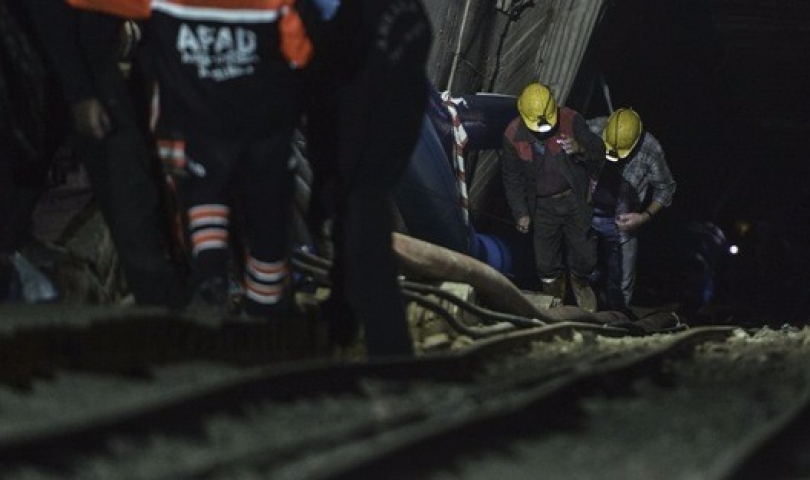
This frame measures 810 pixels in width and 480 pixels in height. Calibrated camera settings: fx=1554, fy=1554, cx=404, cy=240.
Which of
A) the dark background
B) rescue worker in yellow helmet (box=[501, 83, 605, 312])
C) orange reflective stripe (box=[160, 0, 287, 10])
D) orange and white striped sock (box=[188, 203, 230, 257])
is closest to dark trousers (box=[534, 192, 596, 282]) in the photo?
rescue worker in yellow helmet (box=[501, 83, 605, 312])

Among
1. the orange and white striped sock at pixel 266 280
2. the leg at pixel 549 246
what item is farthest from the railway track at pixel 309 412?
the leg at pixel 549 246

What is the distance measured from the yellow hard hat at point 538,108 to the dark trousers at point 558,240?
644 millimetres

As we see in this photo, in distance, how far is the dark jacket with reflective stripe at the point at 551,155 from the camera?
12797 millimetres

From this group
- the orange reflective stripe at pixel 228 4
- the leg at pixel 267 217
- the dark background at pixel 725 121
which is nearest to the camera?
the orange reflective stripe at pixel 228 4

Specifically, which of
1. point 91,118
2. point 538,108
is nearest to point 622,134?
point 538,108

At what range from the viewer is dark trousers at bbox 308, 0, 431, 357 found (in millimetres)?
5914

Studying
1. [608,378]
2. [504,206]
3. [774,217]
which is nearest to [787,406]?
[608,378]

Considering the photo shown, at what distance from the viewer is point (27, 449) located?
3490 millimetres

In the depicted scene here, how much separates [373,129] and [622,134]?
313 inches

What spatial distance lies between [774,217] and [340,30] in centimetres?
1624

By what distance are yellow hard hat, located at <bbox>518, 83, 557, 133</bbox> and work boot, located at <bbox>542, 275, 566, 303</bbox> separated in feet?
4.20

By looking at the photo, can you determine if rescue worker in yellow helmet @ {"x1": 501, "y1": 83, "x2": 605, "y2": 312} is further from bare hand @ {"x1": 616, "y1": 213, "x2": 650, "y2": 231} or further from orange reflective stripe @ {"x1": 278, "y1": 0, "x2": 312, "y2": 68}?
orange reflective stripe @ {"x1": 278, "y1": 0, "x2": 312, "y2": 68}

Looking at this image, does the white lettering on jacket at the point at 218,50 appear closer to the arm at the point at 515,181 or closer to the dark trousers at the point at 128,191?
the dark trousers at the point at 128,191

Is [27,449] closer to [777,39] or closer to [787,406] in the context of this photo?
[787,406]
